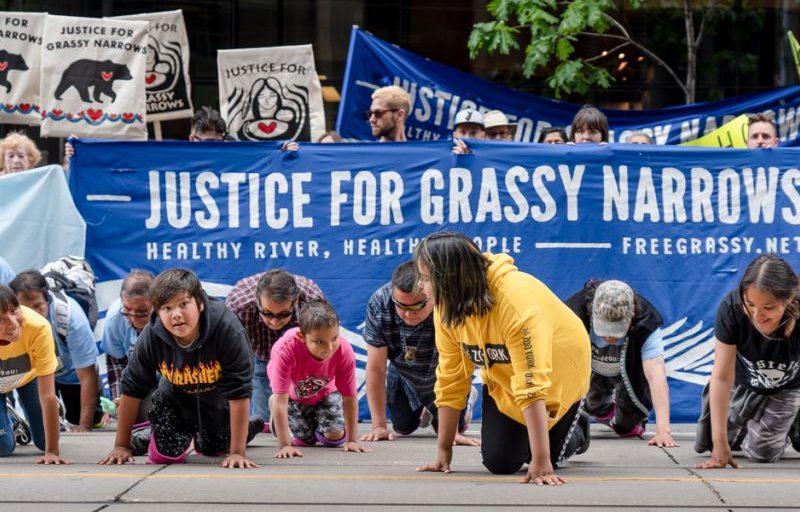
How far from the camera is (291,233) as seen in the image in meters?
8.99

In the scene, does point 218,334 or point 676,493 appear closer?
point 676,493

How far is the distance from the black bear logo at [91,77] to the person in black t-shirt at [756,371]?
525 centimetres

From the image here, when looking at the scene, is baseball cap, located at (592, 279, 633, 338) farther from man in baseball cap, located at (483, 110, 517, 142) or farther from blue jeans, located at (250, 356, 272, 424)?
man in baseball cap, located at (483, 110, 517, 142)

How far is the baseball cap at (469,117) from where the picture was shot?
952 centimetres

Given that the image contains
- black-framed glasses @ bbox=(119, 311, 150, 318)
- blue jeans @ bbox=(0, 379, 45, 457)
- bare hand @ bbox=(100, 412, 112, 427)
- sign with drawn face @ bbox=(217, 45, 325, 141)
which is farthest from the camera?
sign with drawn face @ bbox=(217, 45, 325, 141)

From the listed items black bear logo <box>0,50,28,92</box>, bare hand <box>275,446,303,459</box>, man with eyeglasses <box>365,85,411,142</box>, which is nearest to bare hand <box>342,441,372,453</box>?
bare hand <box>275,446,303,459</box>

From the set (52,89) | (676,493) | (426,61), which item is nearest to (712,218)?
(426,61)

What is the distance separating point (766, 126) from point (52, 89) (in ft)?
17.7

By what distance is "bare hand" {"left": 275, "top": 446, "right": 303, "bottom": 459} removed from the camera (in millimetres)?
6988

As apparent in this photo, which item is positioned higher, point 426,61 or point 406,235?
point 426,61

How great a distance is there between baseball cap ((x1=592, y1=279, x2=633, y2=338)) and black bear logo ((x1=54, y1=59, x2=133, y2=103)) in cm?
441

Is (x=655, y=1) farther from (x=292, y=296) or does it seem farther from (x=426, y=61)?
(x=292, y=296)

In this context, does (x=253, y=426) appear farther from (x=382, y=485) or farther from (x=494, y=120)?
(x=494, y=120)

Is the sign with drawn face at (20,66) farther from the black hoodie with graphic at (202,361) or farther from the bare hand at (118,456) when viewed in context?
the bare hand at (118,456)
